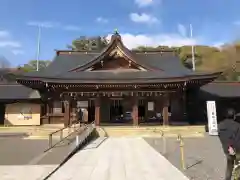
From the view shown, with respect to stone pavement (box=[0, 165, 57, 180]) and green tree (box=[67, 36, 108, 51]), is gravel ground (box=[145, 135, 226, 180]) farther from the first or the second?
green tree (box=[67, 36, 108, 51])

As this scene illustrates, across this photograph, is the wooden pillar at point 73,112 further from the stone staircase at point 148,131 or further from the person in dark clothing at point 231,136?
the person in dark clothing at point 231,136

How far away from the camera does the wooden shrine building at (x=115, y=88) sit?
21781 mm

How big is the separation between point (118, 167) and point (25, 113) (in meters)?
18.5

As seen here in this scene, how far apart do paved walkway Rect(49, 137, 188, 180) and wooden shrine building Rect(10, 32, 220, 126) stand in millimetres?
8921

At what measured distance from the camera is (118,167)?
10.1m

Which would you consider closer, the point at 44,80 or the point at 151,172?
the point at 151,172

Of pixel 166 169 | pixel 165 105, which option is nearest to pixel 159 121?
pixel 165 105

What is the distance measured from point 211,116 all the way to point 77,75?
12.8 metres

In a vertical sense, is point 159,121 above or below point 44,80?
below

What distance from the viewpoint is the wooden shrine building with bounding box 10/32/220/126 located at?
71.5ft

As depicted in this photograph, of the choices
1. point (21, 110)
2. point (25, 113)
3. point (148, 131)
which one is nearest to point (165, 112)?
point (148, 131)

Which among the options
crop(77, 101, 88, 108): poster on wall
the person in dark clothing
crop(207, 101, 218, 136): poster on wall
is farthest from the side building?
the person in dark clothing

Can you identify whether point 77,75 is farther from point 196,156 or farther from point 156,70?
point 196,156

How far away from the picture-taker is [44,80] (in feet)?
71.2
